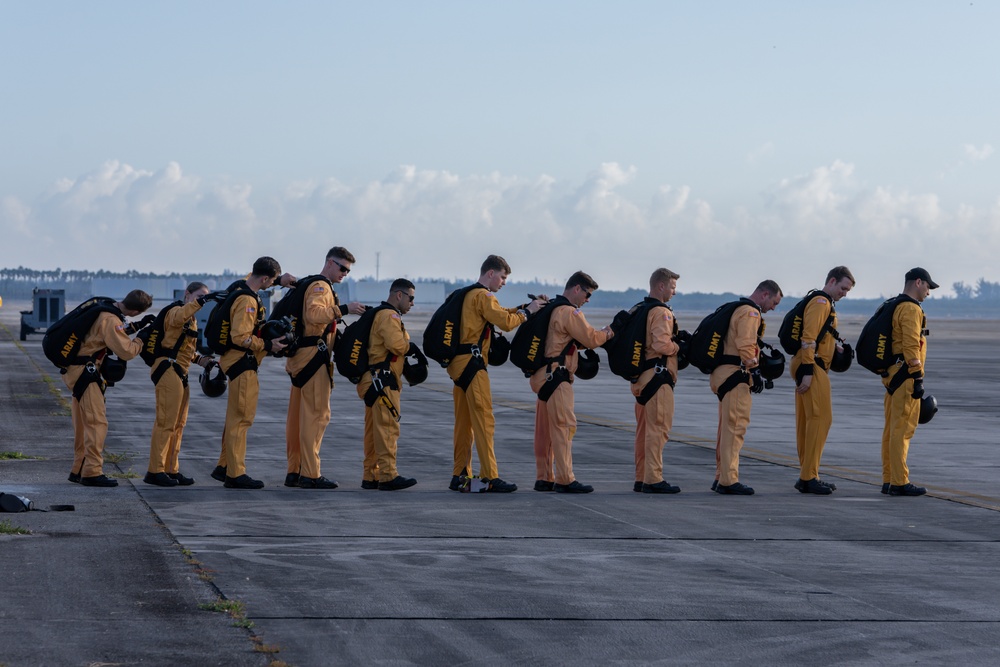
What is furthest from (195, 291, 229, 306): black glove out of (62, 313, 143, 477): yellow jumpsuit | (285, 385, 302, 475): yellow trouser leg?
(285, 385, 302, 475): yellow trouser leg

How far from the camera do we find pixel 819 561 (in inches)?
364

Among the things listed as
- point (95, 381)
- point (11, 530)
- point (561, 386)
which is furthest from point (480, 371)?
point (11, 530)

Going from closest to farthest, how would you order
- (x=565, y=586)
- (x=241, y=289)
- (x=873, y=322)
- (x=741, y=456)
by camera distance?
(x=565, y=586) → (x=241, y=289) → (x=873, y=322) → (x=741, y=456)

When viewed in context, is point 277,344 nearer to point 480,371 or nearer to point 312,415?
point 312,415

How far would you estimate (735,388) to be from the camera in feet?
41.9

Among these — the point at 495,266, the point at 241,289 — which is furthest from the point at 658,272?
the point at 241,289

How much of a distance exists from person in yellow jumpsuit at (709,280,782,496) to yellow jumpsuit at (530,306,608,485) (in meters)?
1.27

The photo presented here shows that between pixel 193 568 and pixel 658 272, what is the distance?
603 cm

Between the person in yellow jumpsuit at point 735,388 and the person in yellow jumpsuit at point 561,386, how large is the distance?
1.22m

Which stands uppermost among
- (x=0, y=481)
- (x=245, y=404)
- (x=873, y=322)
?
(x=873, y=322)

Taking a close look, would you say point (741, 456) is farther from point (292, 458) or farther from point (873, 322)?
point (292, 458)

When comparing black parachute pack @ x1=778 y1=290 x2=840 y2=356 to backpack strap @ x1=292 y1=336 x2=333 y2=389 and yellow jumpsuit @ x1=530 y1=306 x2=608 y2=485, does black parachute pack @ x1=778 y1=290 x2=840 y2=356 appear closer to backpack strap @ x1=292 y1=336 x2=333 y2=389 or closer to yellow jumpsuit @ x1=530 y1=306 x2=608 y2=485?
yellow jumpsuit @ x1=530 y1=306 x2=608 y2=485

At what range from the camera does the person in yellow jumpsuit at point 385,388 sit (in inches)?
493

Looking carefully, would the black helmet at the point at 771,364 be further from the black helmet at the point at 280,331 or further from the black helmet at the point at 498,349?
the black helmet at the point at 280,331
